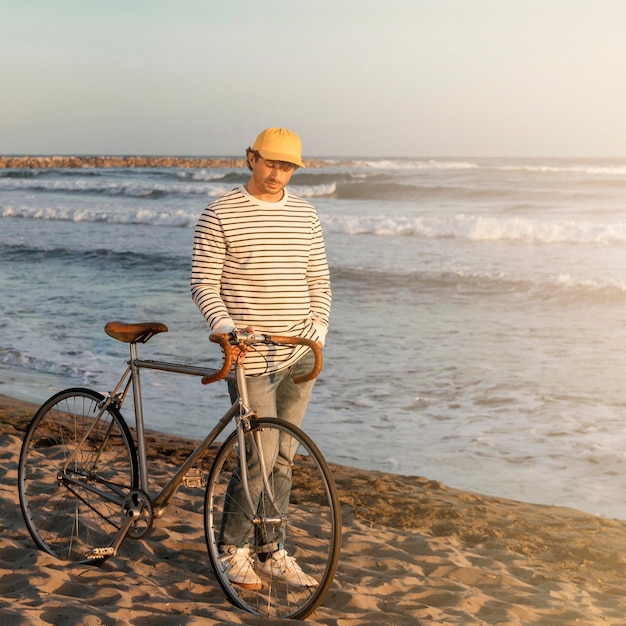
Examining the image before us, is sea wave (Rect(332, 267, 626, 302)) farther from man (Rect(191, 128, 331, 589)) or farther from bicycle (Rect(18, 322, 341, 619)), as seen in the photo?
man (Rect(191, 128, 331, 589))

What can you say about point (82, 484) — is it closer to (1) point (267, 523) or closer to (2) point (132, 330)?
(2) point (132, 330)

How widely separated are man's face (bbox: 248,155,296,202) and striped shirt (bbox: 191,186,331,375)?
0.12ft

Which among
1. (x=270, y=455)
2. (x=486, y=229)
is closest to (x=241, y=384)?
(x=270, y=455)

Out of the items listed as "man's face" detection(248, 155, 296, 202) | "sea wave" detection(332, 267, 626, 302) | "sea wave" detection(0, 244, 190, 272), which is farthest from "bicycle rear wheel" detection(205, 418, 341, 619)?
"sea wave" detection(0, 244, 190, 272)

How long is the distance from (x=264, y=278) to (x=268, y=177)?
1.30 ft

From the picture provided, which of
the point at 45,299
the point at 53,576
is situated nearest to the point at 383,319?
the point at 45,299

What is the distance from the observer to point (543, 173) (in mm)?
40438

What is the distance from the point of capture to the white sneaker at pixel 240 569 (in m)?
3.57

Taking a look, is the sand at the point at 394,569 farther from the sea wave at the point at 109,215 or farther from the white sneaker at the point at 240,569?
the sea wave at the point at 109,215

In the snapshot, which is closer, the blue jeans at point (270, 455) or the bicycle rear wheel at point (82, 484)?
the blue jeans at point (270, 455)

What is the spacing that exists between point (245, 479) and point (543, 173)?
3927 cm

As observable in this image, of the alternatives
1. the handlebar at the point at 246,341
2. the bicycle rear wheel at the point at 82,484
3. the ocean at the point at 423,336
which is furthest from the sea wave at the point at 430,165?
the handlebar at the point at 246,341

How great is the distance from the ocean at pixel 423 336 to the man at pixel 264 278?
2.82 m

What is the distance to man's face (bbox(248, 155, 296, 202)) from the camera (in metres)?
3.40
